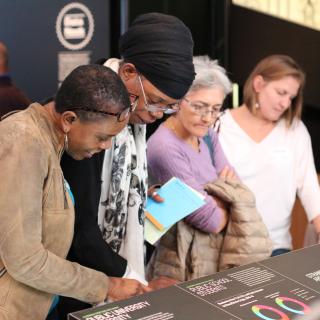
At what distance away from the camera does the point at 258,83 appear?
8.65 ft

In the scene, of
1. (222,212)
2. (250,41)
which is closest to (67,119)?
(222,212)

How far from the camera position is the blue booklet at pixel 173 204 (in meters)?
1.87

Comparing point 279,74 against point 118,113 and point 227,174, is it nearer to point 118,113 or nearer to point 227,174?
point 227,174

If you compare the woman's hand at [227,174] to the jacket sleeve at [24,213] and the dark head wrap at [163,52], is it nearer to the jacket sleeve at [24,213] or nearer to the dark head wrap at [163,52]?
the dark head wrap at [163,52]

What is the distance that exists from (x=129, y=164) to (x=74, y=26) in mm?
1657

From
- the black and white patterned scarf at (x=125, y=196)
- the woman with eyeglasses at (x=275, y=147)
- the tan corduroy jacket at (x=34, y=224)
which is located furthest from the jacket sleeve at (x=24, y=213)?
the woman with eyeglasses at (x=275, y=147)

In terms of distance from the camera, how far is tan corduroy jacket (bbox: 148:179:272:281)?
1.97 meters

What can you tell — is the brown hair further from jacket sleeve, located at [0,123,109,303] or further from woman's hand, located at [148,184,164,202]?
jacket sleeve, located at [0,123,109,303]

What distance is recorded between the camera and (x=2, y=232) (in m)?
1.29

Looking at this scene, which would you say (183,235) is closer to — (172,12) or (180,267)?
(180,267)

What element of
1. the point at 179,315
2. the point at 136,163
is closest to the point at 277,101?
the point at 136,163

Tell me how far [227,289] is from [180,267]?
67cm

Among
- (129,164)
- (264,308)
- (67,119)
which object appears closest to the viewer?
(264,308)

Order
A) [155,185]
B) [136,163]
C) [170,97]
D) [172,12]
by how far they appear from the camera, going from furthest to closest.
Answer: [172,12]
[155,185]
[136,163]
[170,97]
